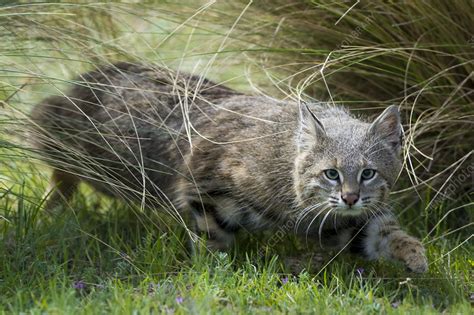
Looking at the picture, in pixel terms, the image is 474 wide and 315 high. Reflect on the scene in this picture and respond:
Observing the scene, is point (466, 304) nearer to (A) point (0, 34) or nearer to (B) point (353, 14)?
(B) point (353, 14)

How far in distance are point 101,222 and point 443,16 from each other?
268 cm

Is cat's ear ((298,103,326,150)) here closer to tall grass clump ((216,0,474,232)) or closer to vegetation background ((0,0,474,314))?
vegetation background ((0,0,474,314))

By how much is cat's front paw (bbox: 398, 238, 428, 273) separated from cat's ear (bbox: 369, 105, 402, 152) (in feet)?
1.88

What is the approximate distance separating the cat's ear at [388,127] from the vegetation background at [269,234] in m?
0.40

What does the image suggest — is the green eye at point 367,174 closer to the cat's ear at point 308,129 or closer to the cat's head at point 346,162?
the cat's head at point 346,162

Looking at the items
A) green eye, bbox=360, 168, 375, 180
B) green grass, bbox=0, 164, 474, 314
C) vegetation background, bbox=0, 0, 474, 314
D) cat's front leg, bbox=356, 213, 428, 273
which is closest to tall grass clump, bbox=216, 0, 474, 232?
vegetation background, bbox=0, 0, 474, 314

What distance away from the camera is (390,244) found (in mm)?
5277

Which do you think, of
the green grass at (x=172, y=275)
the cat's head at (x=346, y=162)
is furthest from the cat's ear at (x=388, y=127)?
the green grass at (x=172, y=275)

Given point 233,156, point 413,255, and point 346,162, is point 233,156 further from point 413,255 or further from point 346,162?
point 413,255

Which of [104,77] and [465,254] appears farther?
[104,77]

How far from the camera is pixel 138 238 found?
5.75 meters

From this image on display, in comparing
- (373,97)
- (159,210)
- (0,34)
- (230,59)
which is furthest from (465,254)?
(0,34)

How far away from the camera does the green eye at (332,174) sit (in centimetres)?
506

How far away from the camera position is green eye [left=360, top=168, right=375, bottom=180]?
16.7ft
